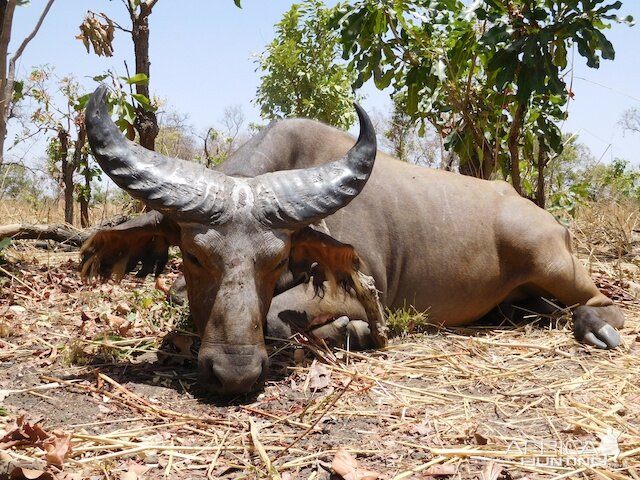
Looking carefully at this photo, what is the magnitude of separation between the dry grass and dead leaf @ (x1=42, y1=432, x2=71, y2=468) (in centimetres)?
4

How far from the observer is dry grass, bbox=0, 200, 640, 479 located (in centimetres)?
244

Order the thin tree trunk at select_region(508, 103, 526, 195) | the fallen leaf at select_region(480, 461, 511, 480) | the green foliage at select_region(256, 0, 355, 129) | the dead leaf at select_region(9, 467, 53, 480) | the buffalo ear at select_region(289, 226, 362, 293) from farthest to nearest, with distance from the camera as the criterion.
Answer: the green foliage at select_region(256, 0, 355, 129), the thin tree trunk at select_region(508, 103, 526, 195), the buffalo ear at select_region(289, 226, 362, 293), the fallen leaf at select_region(480, 461, 511, 480), the dead leaf at select_region(9, 467, 53, 480)

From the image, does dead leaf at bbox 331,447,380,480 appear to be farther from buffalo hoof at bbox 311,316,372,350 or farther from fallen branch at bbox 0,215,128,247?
fallen branch at bbox 0,215,128,247

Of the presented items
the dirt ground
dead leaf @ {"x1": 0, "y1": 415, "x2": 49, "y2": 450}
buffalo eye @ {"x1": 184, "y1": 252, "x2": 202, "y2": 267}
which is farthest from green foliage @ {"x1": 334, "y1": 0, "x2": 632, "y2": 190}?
dead leaf @ {"x1": 0, "y1": 415, "x2": 49, "y2": 450}

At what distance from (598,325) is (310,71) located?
9.14 m

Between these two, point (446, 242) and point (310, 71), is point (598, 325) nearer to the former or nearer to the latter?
point (446, 242)

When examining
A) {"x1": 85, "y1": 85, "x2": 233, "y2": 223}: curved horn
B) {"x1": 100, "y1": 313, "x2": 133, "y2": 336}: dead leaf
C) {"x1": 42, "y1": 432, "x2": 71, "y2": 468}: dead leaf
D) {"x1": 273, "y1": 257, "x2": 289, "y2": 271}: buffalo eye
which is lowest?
{"x1": 100, "y1": 313, "x2": 133, "y2": 336}: dead leaf

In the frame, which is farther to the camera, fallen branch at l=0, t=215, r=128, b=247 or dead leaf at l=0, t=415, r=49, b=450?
fallen branch at l=0, t=215, r=128, b=247

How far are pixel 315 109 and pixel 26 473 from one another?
1093 cm

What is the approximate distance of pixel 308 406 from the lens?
9.41ft

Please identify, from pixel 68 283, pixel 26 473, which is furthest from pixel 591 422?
pixel 68 283

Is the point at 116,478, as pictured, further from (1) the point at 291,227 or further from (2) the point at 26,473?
(1) the point at 291,227

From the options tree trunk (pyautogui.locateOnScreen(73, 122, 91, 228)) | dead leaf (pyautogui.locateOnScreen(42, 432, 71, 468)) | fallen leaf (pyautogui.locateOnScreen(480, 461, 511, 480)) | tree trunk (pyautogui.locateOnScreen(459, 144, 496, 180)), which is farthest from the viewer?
tree trunk (pyautogui.locateOnScreen(73, 122, 91, 228))

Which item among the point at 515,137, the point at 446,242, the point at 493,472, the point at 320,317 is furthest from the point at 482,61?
the point at 493,472
